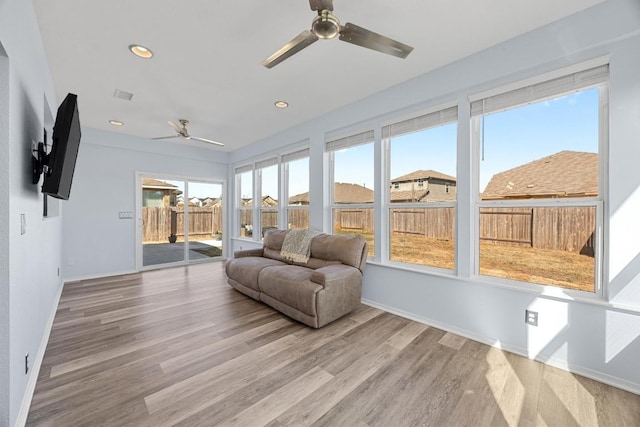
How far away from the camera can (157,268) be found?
215 inches

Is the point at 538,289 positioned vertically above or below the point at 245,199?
below

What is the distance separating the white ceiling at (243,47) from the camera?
1946 mm

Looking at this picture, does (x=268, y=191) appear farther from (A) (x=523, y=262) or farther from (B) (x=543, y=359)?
(B) (x=543, y=359)

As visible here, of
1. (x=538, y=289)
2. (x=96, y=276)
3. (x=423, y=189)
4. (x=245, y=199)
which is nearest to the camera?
(x=538, y=289)

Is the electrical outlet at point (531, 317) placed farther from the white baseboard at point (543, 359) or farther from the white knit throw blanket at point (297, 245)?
Answer: the white knit throw blanket at point (297, 245)

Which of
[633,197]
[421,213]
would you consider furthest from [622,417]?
[421,213]

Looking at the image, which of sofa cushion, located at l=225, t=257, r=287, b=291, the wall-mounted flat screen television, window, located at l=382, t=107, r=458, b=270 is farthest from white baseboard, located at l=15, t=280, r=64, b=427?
window, located at l=382, t=107, r=458, b=270

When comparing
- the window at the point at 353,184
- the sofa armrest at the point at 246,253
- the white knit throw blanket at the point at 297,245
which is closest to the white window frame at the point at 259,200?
the sofa armrest at the point at 246,253

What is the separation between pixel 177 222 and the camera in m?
5.84

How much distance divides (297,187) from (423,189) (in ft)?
7.88

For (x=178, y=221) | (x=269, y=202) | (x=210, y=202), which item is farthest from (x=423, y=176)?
(x=178, y=221)

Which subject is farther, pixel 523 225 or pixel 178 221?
pixel 178 221

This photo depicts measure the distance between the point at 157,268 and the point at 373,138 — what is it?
510cm

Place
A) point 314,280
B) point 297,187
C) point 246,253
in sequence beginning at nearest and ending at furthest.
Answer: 1. point 314,280
2. point 246,253
3. point 297,187
